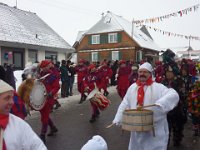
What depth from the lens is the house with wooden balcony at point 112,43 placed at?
42.5 metres

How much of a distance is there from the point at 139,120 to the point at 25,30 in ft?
74.4

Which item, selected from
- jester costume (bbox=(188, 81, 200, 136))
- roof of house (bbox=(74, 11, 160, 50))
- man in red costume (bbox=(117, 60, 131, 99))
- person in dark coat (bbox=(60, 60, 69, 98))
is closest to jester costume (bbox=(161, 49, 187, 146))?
jester costume (bbox=(188, 81, 200, 136))

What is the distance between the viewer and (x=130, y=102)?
4934 millimetres

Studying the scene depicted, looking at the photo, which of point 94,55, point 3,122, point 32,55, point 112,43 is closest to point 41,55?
point 32,55

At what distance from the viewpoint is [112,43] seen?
43750 mm

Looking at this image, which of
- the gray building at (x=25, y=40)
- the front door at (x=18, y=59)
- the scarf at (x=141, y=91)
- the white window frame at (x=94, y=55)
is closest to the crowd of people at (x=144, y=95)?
the scarf at (x=141, y=91)

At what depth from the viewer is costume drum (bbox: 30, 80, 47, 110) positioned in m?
6.56

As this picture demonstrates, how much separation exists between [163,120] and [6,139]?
2522mm

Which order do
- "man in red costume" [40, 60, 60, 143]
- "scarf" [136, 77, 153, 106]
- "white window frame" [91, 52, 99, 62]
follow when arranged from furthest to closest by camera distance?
"white window frame" [91, 52, 99, 62] < "man in red costume" [40, 60, 60, 143] < "scarf" [136, 77, 153, 106]

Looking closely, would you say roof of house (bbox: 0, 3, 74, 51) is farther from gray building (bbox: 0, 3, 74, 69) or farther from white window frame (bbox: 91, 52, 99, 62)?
white window frame (bbox: 91, 52, 99, 62)

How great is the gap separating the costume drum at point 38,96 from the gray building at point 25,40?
14.9m

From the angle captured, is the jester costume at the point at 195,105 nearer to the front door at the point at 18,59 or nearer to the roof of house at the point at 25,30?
the roof of house at the point at 25,30

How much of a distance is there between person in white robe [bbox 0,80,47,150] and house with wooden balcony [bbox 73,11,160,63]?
38894mm

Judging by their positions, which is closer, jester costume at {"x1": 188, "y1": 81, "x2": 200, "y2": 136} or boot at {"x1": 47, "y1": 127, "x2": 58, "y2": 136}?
jester costume at {"x1": 188, "y1": 81, "x2": 200, "y2": 136}
